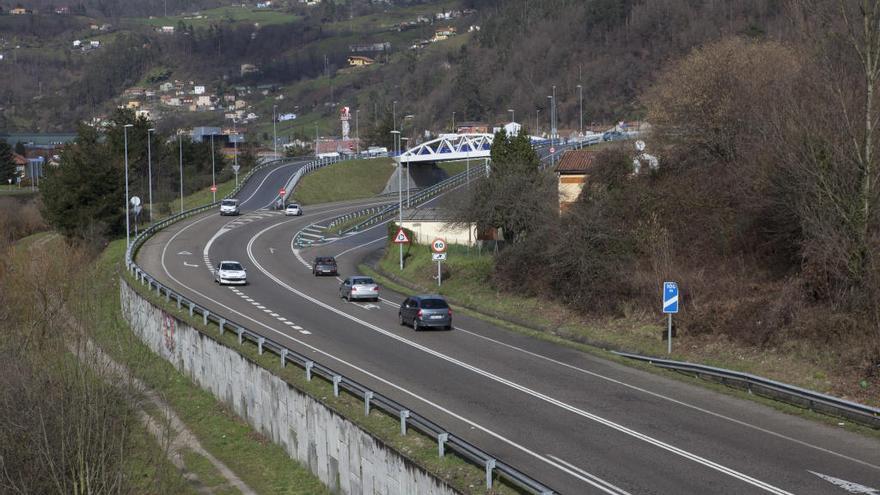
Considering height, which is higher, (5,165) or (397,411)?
(5,165)

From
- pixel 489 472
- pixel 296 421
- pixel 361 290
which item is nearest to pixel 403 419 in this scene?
pixel 489 472

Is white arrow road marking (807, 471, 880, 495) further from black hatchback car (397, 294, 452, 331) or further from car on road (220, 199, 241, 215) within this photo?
car on road (220, 199, 241, 215)

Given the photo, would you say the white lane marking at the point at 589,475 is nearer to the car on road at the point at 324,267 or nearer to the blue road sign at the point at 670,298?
the blue road sign at the point at 670,298

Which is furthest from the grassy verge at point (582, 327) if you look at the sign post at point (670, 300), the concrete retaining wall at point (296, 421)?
the concrete retaining wall at point (296, 421)

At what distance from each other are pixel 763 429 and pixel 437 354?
39.2 ft

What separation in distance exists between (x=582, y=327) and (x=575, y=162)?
791 inches

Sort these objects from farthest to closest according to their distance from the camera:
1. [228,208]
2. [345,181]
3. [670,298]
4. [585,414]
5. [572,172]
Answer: [345,181]
[228,208]
[572,172]
[670,298]
[585,414]

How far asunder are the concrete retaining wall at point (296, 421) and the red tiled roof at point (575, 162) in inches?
908

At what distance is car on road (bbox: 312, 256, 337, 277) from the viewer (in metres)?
53.9

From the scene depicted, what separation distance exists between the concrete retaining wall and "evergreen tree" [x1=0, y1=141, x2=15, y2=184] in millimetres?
117126

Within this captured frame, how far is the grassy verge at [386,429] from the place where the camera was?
56.2ft

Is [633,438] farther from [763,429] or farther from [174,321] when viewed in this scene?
[174,321]

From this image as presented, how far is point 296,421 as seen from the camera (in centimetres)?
2486

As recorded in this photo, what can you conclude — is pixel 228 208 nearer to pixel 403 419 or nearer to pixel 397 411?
pixel 397 411
